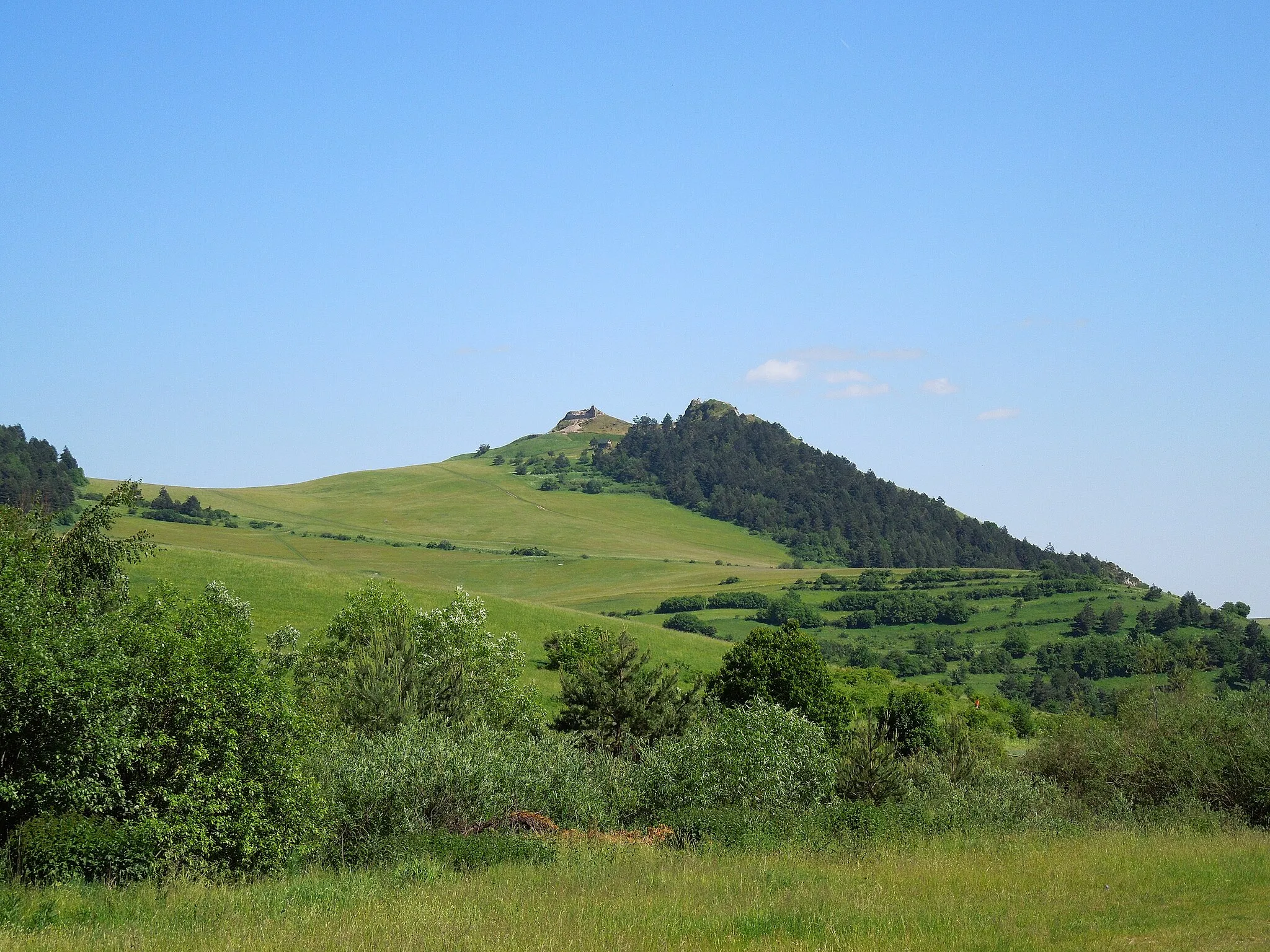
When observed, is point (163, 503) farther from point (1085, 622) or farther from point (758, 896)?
point (758, 896)

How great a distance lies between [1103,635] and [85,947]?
578ft

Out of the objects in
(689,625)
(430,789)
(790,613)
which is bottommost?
(689,625)

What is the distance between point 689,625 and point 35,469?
340ft

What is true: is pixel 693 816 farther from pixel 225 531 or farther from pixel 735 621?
pixel 225 531

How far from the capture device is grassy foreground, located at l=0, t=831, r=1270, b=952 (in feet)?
48.0

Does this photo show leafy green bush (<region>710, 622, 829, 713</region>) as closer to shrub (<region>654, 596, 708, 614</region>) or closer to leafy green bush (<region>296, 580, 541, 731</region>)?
leafy green bush (<region>296, 580, 541, 731</region>)

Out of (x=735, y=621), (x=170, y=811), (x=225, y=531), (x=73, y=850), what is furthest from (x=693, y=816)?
(x=225, y=531)

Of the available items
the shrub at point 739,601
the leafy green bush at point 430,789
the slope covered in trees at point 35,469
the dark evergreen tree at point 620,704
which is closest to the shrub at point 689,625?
the shrub at point 739,601

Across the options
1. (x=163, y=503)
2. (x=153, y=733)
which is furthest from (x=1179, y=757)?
(x=163, y=503)

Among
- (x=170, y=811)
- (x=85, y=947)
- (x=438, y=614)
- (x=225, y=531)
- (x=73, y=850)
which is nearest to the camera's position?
(x=85, y=947)

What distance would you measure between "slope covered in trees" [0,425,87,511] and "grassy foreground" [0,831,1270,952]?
451ft

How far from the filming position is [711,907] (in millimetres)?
16875

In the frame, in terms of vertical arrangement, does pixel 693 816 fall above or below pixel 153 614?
below

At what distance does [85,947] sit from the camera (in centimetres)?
1397
